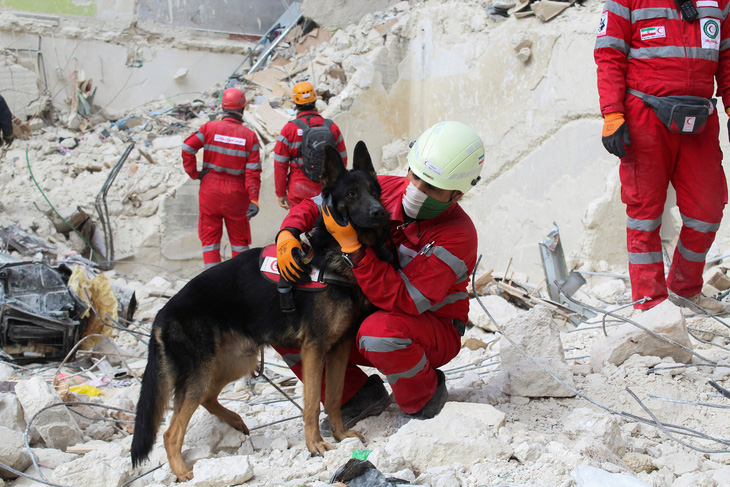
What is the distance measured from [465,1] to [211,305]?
6.32 metres

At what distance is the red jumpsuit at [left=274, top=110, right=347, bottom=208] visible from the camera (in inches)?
238

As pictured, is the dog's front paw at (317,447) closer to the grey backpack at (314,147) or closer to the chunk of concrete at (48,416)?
the chunk of concrete at (48,416)

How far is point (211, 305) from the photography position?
2.82 m

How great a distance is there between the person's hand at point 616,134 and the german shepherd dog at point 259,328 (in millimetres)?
1682

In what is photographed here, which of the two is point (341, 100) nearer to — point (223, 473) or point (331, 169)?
point (331, 169)

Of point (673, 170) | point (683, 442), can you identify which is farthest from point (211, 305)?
point (673, 170)

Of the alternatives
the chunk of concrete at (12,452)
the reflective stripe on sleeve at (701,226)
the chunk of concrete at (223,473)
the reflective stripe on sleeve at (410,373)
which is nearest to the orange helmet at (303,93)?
the reflective stripe on sleeve at (701,226)

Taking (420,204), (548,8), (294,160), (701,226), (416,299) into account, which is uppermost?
(548,8)

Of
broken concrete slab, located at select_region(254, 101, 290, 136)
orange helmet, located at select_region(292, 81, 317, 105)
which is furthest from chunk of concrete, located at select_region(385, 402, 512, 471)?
broken concrete slab, located at select_region(254, 101, 290, 136)

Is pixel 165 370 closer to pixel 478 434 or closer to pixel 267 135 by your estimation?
pixel 478 434

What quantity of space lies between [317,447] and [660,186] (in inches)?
105

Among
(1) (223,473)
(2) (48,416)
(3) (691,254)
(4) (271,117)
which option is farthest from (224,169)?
(3) (691,254)

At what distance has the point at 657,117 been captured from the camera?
142 inches

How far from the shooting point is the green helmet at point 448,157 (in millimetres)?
2625
